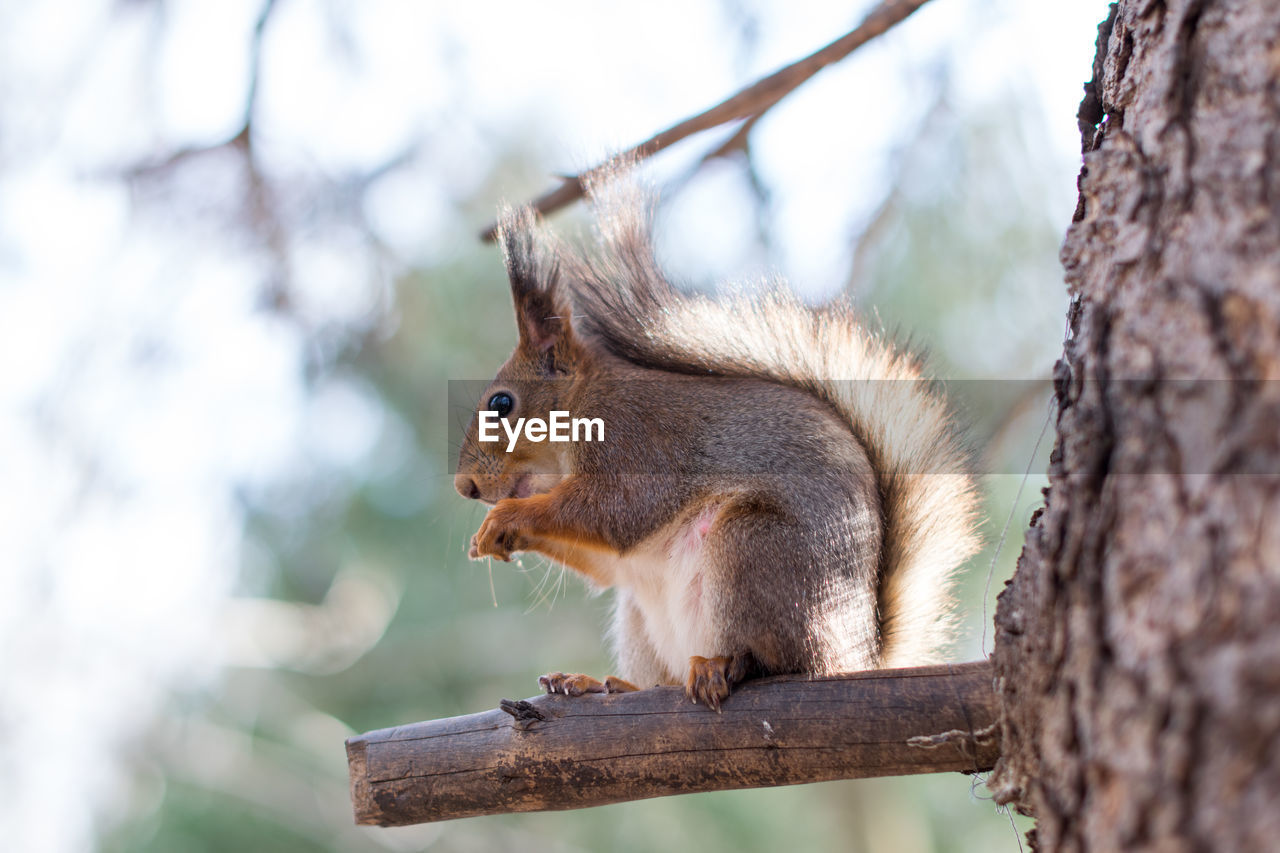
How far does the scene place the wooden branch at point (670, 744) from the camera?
1.09 meters

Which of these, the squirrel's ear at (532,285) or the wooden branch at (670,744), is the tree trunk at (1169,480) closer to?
the wooden branch at (670,744)

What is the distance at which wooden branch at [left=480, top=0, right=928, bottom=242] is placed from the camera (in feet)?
5.46

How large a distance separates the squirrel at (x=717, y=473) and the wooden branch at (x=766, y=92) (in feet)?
0.35

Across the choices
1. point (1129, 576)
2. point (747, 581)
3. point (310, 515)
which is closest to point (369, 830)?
point (310, 515)

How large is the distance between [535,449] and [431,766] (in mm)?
668

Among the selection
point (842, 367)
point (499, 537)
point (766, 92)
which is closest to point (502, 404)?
point (499, 537)

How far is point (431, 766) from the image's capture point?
1.28m

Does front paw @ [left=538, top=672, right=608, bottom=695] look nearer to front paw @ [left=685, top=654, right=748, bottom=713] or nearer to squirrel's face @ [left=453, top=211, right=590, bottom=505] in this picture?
front paw @ [left=685, top=654, right=748, bottom=713]

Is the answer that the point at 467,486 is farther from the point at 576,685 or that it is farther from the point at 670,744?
the point at 670,744

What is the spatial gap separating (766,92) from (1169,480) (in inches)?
50.8

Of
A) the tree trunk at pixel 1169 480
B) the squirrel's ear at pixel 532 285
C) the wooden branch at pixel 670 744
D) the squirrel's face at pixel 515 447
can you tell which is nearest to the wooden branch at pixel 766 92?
the squirrel's ear at pixel 532 285

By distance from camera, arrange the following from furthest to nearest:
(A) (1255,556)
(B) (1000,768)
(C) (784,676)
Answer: (C) (784,676)
(B) (1000,768)
(A) (1255,556)

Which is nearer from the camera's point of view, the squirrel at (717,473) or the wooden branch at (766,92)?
the squirrel at (717,473)

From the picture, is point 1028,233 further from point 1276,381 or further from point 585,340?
point 1276,381
